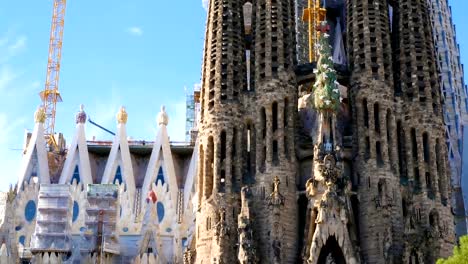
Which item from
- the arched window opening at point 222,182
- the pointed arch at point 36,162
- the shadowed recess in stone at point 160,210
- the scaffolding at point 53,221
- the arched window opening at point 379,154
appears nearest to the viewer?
the arched window opening at point 222,182

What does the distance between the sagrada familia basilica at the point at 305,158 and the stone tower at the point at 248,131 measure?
2.3 inches

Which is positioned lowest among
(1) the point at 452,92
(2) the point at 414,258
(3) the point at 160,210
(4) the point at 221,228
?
(2) the point at 414,258

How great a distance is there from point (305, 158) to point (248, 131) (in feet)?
8.74

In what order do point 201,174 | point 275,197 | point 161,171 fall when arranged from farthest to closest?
1. point 161,171
2. point 201,174
3. point 275,197

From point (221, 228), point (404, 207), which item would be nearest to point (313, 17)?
point (404, 207)

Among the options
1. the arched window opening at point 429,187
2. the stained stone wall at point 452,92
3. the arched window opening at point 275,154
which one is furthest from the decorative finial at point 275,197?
the stained stone wall at point 452,92

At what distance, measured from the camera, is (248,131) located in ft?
111

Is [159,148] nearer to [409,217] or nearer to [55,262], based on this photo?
[55,262]

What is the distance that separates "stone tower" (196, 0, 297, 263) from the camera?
31.1 m

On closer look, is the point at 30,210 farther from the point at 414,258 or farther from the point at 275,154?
the point at 414,258

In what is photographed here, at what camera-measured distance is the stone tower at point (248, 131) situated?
1225 inches

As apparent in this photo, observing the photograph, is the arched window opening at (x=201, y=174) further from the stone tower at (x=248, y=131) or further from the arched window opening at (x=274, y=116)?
the arched window opening at (x=274, y=116)

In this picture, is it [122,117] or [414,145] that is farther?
[122,117]

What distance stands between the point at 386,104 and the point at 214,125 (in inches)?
284
